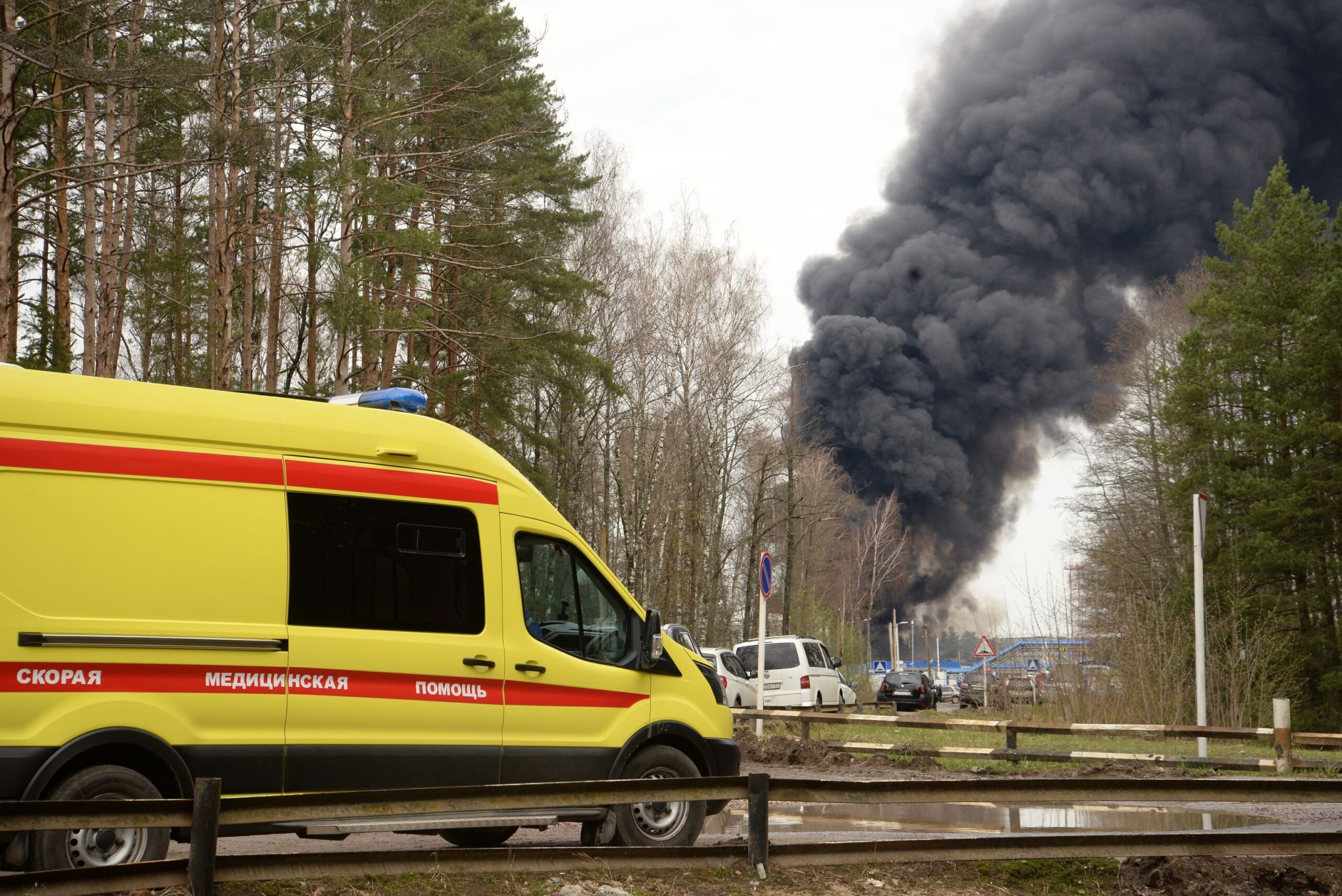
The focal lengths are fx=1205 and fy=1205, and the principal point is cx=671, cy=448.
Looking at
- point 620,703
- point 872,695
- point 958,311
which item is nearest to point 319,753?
point 620,703

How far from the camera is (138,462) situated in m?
6.04

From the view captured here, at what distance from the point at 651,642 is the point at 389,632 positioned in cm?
168

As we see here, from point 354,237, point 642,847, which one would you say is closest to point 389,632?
point 642,847

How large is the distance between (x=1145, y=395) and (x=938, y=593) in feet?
112

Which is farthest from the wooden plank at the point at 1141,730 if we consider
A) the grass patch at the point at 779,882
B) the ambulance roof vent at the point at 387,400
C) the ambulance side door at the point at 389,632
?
the ambulance roof vent at the point at 387,400

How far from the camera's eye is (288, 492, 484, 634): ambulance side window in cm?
646

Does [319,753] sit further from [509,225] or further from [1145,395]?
[1145,395]

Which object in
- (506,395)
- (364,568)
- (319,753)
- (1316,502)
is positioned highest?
(506,395)

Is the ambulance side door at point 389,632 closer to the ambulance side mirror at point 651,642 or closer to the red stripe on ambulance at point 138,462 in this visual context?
the red stripe on ambulance at point 138,462

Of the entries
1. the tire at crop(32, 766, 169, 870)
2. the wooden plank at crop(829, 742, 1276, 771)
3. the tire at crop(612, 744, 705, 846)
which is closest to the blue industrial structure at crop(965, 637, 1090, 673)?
the wooden plank at crop(829, 742, 1276, 771)

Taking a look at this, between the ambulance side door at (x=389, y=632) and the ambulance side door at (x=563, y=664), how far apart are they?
132 mm

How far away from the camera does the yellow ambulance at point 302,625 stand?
224 inches

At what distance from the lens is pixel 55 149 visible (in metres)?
22.6

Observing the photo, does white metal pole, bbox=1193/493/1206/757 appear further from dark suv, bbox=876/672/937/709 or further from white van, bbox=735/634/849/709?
dark suv, bbox=876/672/937/709
